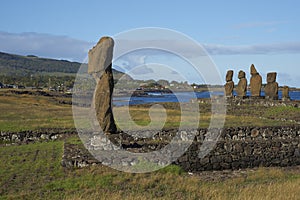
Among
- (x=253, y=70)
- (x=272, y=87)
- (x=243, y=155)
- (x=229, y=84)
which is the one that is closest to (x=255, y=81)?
(x=253, y=70)

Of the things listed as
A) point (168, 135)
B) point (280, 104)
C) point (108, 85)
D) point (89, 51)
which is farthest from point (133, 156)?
point (280, 104)

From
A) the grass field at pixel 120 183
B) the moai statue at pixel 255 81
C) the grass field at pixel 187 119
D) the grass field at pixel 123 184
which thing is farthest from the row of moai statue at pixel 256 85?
the grass field at pixel 123 184

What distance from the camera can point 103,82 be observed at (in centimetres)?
1906

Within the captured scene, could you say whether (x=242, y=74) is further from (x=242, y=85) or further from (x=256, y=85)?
(x=256, y=85)

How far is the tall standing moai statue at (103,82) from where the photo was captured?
19031 mm

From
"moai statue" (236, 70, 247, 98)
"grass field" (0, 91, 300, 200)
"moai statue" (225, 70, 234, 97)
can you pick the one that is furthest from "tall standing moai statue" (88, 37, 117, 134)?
"moai statue" (225, 70, 234, 97)

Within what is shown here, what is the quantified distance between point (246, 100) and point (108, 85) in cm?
3047

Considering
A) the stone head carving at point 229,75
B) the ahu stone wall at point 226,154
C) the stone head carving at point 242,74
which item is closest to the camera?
the ahu stone wall at point 226,154

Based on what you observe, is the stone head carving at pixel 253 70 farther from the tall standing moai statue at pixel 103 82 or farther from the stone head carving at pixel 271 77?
the tall standing moai statue at pixel 103 82

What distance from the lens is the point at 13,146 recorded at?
22.6m

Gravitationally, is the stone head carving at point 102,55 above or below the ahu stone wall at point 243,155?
above

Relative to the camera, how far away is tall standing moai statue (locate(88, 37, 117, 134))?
19031 millimetres

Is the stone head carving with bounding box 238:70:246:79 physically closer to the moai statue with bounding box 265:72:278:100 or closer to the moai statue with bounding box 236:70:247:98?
the moai statue with bounding box 236:70:247:98

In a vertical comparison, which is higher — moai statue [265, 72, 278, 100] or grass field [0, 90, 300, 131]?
moai statue [265, 72, 278, 100]
